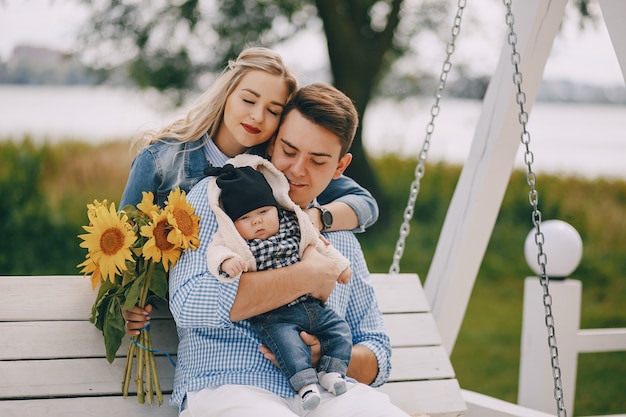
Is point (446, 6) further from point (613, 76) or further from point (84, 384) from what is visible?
point (84, 384)

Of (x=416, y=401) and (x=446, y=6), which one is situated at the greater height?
(x=446, y=6)

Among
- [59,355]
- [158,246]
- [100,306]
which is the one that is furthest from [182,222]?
[59,355]

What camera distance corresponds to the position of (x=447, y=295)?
3383mm

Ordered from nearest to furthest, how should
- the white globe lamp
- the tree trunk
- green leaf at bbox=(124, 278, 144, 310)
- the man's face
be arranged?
green leaf at bbox=(124, 278, 144, 310) → the man's face → the white globe lamp → the tree trunk

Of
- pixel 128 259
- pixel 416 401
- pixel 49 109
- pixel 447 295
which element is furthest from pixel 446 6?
pixel 128 259

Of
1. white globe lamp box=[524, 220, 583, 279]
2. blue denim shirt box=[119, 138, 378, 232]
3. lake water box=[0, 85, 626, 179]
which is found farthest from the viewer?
lake water box=[0, 85, 626, 179]

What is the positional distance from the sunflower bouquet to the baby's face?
0.13 meters

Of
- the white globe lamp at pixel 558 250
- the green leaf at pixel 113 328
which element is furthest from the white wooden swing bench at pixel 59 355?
the white globe lamp at pixel 558 250

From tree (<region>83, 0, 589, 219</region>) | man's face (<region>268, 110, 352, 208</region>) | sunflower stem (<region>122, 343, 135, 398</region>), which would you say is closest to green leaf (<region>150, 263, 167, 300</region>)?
sunflower stem (<region>122, 343, 135, 398</region>)

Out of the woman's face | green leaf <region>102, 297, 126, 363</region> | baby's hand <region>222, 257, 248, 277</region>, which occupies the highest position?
the woman's face

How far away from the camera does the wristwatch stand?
2.64 meters

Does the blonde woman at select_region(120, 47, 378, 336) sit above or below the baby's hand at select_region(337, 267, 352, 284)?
above

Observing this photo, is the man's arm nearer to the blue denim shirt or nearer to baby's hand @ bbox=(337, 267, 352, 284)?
baby's hand @ bbox=(337, 267, 352, 284)

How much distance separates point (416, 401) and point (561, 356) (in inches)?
60.3
